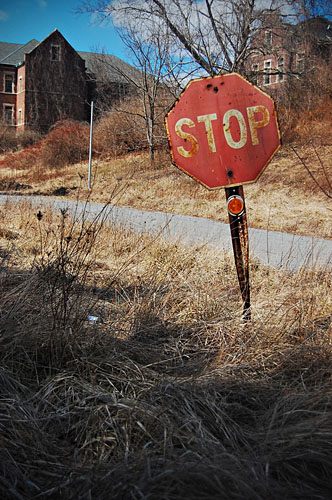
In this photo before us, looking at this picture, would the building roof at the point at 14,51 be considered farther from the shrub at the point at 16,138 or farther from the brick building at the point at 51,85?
the shrub at the point at 16,138

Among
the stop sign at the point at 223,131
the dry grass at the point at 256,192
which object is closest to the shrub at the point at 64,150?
the dry grass at the point at 256,192

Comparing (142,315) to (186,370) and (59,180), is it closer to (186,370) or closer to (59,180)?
(186,370)

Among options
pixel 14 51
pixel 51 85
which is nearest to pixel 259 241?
pixel 51 85

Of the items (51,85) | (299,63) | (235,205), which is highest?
(51,85)

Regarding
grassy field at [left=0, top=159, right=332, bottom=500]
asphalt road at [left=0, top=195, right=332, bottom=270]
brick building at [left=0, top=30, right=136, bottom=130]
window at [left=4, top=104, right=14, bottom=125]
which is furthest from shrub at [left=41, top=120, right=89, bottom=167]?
grassy field at [left=0, top=159, right=332, bottom=500]

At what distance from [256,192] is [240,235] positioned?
10586 mm

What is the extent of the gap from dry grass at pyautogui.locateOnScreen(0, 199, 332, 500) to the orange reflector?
660 mm

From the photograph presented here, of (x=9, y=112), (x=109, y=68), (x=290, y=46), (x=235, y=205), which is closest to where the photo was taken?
(x=235, y=205)

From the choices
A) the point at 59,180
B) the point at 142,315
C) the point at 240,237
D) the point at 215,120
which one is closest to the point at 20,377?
the point at 142,315

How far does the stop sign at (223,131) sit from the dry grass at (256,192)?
4623 millimetres

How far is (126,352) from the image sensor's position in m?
2.77

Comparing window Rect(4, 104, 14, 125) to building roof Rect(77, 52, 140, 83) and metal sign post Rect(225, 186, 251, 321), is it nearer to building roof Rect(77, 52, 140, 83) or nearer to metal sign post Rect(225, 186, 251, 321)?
building roof Rect(77, 52, 140, 83)

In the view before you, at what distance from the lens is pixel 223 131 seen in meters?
3.29

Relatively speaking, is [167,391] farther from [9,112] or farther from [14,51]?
[14,51]
